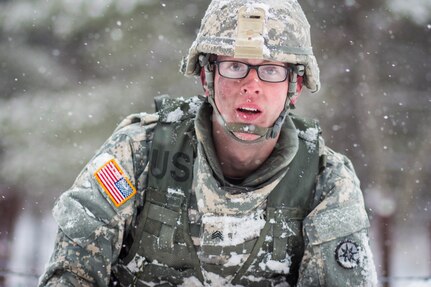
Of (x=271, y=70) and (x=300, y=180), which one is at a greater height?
(x=271, y=70)

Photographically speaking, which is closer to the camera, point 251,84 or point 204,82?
→ point 251,84

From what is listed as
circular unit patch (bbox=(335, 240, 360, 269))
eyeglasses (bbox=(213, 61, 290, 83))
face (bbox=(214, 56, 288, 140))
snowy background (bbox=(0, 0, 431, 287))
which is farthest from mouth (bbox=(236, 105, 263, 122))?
snowy background (bbox=(0, 0, 431, 287))

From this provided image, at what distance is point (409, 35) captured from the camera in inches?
544

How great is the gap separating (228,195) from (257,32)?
0.74 m

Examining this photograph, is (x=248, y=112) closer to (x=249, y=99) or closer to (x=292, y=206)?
(x=249, y=99)

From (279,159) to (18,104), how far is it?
12060mm

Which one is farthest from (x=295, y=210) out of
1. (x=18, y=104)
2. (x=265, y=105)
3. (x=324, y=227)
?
(x=18, y=104)

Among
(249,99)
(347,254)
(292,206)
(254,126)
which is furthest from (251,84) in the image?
(347,254)

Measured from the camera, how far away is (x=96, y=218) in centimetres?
305

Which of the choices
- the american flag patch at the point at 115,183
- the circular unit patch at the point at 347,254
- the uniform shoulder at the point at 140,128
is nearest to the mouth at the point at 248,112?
the uniform shoulder at the point at 140,128

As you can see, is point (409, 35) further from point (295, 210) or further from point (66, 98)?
point (295, 210)

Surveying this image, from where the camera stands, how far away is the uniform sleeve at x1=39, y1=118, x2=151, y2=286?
9.81 feet

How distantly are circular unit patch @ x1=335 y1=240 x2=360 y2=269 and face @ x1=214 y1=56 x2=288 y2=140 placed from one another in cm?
65

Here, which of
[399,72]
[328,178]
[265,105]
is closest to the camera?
[265,105]
